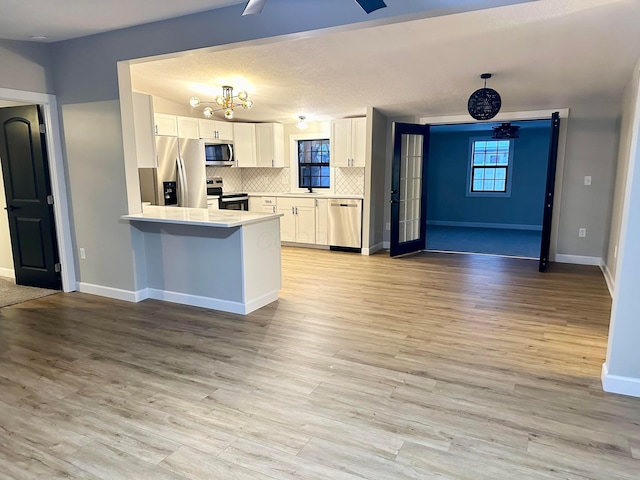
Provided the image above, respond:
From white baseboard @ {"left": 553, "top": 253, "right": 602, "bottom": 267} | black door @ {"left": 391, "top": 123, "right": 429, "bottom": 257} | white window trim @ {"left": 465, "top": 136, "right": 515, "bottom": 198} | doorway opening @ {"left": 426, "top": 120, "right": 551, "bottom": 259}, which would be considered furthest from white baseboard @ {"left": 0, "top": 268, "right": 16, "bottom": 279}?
white window trim @ {"left": 465, "top": 136, "right": 515, "bottom": 198}

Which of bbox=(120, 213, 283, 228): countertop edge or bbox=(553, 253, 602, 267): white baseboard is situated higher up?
bbox=(120, 213, 283, 228): countertop edge

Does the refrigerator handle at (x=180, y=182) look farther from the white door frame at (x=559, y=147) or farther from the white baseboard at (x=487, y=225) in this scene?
the white baseboard at (x=487, y=225)

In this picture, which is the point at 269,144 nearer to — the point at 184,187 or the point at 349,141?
the point at 349,141

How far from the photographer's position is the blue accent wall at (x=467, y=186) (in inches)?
336

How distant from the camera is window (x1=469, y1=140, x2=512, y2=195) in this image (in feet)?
29.1

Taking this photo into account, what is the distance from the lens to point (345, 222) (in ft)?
20.9

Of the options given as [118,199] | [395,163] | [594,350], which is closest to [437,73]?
[395,163]

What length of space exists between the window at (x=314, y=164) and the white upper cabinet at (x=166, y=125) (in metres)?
2.20

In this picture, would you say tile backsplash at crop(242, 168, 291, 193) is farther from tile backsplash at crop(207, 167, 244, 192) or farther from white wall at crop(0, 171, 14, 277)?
white wall at crop(0, 171, 14, 277)

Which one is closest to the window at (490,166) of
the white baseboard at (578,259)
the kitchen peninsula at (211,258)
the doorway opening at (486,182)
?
the doorway opening at (486,182)

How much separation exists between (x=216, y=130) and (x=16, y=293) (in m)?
3.64

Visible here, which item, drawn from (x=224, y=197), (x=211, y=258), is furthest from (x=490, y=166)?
(x=211, y=258)

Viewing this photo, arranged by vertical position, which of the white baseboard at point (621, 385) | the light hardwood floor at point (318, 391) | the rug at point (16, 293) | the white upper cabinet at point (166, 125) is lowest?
the light hardwood floor at point (318, 391)

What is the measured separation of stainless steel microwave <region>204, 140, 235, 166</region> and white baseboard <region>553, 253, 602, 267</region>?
516 centimetres
